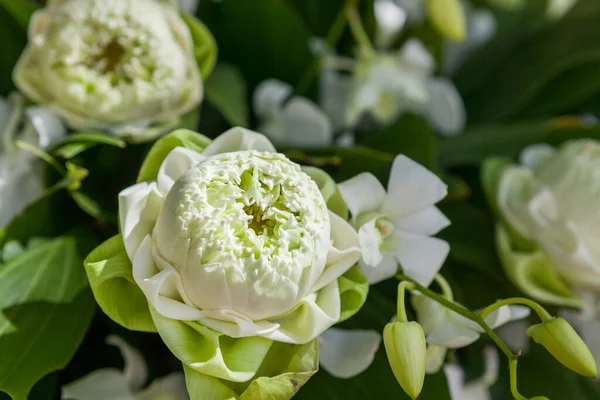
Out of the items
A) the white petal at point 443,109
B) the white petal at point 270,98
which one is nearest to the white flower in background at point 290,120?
the white petal at point 270,98

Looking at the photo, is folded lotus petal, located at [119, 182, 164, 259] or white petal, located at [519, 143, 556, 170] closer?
folded lotus petal, located at [119, 182, 164, 259]

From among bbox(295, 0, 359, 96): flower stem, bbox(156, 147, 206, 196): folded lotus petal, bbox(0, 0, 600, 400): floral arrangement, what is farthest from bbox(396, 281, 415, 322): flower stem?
bbox(295, 0, 359, 96): flower stem

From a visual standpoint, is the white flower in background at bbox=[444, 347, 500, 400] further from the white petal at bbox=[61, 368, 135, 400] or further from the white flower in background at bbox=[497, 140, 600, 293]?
the white petal at bbox=[61, 368, 135, 400]

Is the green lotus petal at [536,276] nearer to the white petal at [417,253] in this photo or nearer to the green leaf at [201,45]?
the white petal at [417,253]

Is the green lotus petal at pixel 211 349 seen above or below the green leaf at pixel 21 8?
below

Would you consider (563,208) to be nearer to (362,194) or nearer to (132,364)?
(362,194)

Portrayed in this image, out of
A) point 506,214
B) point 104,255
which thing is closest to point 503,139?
point 506,214

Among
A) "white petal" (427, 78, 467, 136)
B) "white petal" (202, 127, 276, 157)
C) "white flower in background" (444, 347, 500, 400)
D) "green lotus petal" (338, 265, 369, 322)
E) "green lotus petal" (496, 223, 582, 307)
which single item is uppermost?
"white petal" (202, 127, 276, 157)
